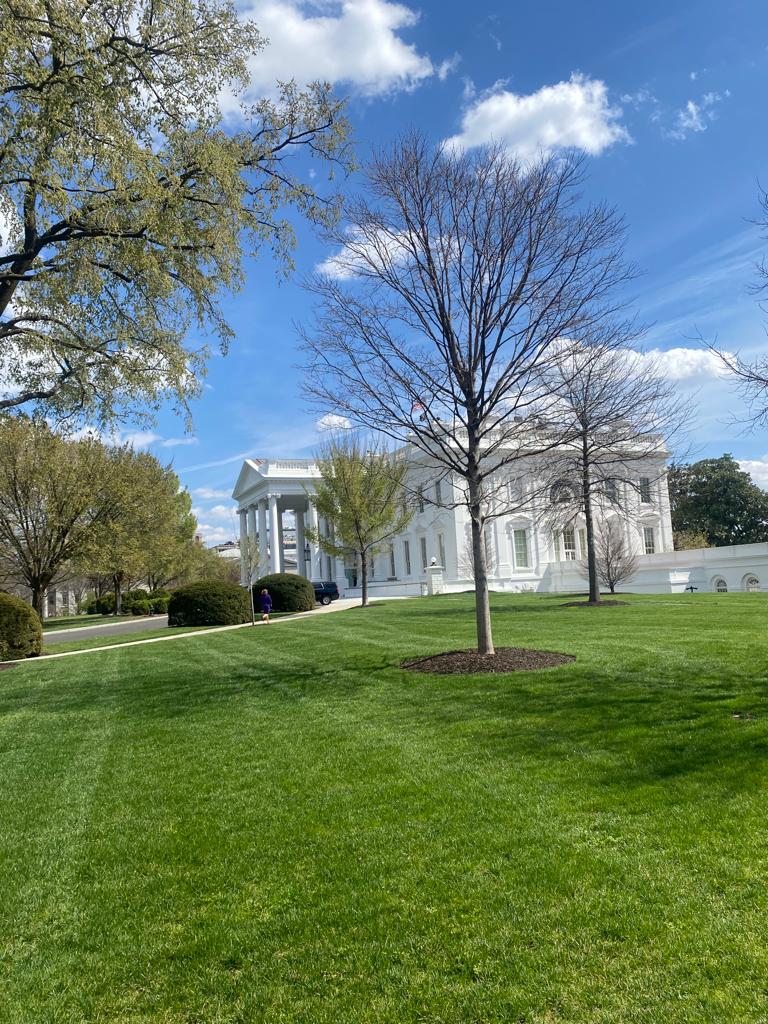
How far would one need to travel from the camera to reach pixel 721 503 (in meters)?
58.9

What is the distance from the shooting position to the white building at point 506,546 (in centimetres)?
3466

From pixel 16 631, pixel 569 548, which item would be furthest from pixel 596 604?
pixel 569 548

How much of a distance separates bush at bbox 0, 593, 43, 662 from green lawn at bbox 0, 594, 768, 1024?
1164cm

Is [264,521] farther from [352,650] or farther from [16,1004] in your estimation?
[16,1004]

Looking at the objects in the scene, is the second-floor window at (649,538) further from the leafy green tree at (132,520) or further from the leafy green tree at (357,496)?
the leafy green tree at (132,520)

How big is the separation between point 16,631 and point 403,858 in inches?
701

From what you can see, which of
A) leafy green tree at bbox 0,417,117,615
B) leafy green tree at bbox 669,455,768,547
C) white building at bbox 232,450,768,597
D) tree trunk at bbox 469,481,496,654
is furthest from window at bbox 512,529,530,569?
tree trunk at bbox 469,481,496,654

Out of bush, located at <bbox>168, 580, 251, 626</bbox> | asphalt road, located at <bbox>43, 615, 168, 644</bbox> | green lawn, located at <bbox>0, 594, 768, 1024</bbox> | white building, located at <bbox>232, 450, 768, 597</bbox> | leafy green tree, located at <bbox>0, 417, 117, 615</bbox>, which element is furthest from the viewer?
white building, located at <bbox>232, 450, 768, 597</bbox>

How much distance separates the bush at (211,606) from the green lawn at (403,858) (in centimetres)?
1752

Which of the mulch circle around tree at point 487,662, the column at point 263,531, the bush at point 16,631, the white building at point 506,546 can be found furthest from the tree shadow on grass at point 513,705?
the column at point 263,531

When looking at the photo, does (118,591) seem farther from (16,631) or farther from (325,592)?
(16,631)

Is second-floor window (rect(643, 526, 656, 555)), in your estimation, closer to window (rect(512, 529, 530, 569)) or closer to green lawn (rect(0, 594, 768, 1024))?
window (rect(512, 529, 530, 569))

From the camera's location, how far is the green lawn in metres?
2.93

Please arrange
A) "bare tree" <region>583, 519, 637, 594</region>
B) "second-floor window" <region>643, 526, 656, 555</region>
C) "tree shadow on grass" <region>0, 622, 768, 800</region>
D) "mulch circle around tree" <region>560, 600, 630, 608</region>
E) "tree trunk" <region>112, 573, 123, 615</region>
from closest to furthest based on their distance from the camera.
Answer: "tree shadow on grass" <region>0, 622, 768, 800</region>, "mulch circle around tree" <region>560, 600, 630, 608</region>, "bare tree" <region>583, 519, 637, 594</region>, "tree trunk" <region>112, 573, 123, 615</region>, "second-floor window" <region>643, 526, 656, 555</region>
